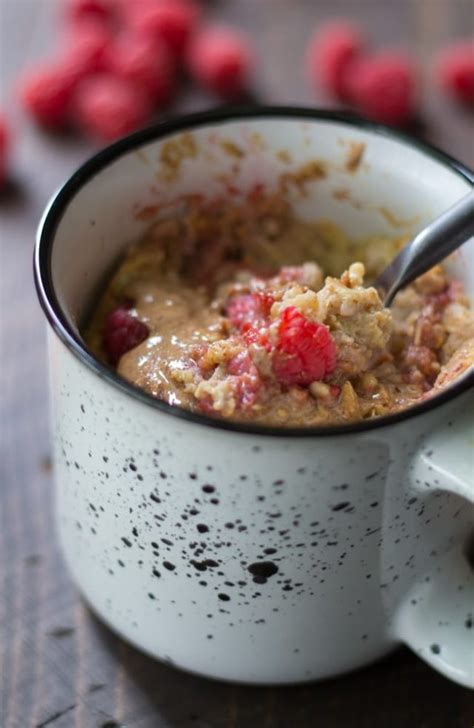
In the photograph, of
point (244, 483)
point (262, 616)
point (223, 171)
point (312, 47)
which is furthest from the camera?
point (312, 47)

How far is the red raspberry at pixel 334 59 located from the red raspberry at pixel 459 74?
146 millimetres

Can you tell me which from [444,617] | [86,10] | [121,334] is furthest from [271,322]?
[86,10]

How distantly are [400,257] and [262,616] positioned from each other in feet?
1.21

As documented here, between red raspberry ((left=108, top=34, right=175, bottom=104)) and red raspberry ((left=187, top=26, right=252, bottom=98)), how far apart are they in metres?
0.05

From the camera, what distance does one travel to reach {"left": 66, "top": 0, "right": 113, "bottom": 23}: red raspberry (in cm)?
180

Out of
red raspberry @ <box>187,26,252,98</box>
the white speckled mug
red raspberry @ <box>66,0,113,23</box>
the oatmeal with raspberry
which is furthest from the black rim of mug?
red raspberry @ <box>66,0,113,23</box>

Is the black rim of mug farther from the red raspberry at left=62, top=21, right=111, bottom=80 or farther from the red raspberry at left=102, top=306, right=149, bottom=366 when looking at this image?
the red raspberry at left=62, top=21, right=111, bottom=80

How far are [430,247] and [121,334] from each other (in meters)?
0.30

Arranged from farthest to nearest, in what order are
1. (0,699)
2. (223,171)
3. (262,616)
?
(223,171)
(0,699)
(262,616)

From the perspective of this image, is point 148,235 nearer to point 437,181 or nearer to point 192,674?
point 437,181

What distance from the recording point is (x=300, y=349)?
2.79ft

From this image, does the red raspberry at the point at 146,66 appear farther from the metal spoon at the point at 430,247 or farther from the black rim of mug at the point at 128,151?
the metal spoon at the point at 430,247

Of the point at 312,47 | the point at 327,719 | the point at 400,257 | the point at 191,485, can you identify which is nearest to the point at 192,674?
the point at 327,719

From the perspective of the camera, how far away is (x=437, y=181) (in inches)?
40.4
